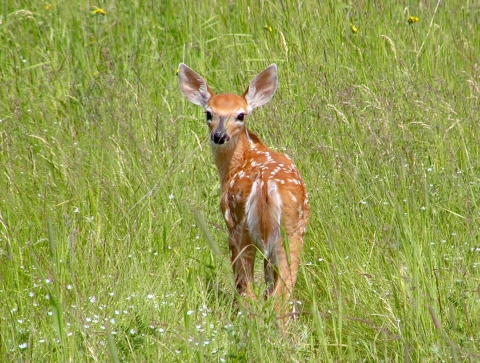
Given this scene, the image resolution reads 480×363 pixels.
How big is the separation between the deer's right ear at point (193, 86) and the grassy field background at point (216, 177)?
0.67ft

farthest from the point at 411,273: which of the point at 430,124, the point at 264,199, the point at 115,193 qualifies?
the point at 115,193

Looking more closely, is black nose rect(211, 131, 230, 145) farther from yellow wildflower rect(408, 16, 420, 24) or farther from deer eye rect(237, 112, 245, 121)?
yellow wildflower rect(408, 16, 420, 24)

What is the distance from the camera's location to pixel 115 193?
4.61 m

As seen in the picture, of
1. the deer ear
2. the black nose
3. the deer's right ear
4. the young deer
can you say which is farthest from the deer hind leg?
the deer's right ear

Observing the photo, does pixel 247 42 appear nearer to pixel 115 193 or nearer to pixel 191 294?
pixel 115 193

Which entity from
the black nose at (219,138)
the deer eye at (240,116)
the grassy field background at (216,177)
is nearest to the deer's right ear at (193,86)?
the grassy field background at (216,177)

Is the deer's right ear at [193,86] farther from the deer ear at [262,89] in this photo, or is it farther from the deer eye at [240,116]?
the deer eye at [240,116]

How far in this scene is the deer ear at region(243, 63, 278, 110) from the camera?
4859mm

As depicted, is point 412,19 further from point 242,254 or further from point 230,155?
point 242,254

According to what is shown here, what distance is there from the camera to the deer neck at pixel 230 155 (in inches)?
181

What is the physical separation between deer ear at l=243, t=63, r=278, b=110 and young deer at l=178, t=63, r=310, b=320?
0.22 m

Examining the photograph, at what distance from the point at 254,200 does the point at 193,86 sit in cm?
135

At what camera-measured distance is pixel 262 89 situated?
491cm

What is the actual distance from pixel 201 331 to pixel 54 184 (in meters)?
1.87
